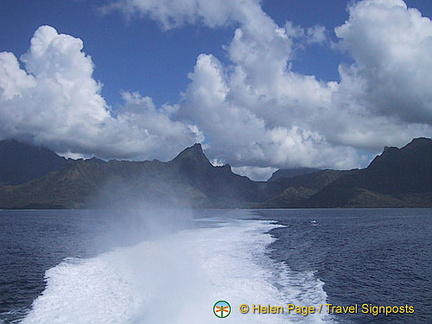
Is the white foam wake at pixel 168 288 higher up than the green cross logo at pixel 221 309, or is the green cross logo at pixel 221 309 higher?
the green cross logo at pixel 221 309

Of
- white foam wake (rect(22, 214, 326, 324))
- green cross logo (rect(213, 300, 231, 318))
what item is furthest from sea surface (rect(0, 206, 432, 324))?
green cross logo (rect(213, 300, 231, 318))

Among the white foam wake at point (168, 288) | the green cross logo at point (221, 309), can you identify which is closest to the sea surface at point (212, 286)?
the white foam wake at point (168, 288)

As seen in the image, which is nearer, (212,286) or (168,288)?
(168,288)

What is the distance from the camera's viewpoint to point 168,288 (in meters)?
26.8

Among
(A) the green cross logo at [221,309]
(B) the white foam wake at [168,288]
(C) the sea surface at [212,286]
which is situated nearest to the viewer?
(A) the green cross logo at [221,309]

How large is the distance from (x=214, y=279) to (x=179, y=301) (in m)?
6.46

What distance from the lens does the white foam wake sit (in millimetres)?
21750

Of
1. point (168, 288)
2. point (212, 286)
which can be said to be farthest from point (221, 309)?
point (168, 288)

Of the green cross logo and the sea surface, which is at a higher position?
the green cross logo

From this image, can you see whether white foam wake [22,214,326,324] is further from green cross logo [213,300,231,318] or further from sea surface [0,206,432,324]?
green cross logo [213,300,231,318]

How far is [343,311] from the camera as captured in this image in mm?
24641

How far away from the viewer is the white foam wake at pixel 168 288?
21.8 metres

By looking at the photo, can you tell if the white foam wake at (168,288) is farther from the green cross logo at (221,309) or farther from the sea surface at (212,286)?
the green cross logo at (221,309)

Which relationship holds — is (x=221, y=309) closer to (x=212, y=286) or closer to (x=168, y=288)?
(x=212, y=286)
